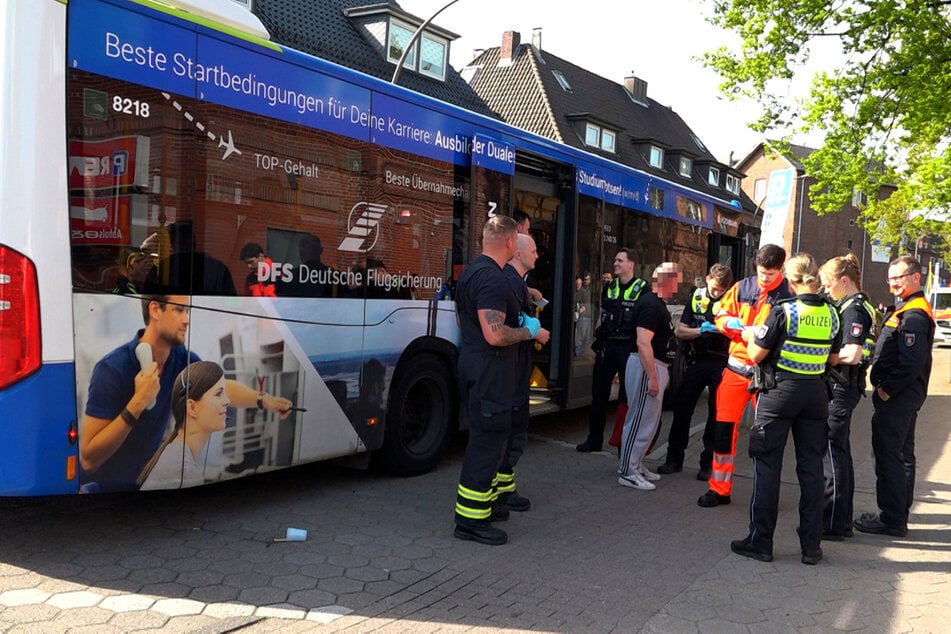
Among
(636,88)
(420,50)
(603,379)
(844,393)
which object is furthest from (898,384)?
(636,88)

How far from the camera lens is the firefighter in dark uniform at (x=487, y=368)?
4.67 m

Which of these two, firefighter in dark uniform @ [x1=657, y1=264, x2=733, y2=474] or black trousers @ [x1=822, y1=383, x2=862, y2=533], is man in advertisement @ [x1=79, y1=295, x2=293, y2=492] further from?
firefighter in dark uniform @ [x1=657, y1=264, x2=733, y2=474]

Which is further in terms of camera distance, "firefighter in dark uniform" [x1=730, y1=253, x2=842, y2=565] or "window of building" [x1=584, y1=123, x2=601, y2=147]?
"window of building" [x1=584, y1=123, x2=601, y2=147]

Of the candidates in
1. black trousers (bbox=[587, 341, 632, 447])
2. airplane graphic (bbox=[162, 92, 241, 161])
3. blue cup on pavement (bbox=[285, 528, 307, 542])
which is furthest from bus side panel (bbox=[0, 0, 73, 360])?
black trousers (bbox=[587, 341, 632, 447])

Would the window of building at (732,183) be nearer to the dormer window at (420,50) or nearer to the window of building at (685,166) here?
the window of building at (685,166)

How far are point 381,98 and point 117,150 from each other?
2124 mm

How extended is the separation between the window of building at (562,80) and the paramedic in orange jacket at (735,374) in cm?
2876

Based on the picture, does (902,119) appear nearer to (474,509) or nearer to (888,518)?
(888,518)

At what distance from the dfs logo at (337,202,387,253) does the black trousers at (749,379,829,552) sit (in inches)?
111

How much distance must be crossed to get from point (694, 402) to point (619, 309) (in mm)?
1048

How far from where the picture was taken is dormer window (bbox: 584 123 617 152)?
31547 mm

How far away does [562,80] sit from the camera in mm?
33594

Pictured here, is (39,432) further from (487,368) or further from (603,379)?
(603,379)

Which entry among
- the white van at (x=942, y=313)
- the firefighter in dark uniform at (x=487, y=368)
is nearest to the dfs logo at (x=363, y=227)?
the firefighter in dark uniform at (x=487, y=368)
